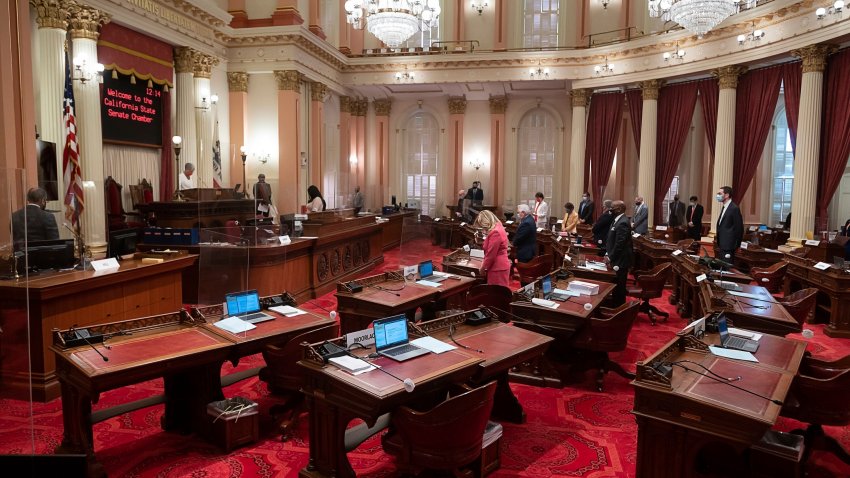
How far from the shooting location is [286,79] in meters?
15.1

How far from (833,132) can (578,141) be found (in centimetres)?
724

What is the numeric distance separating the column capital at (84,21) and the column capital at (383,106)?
474 inches

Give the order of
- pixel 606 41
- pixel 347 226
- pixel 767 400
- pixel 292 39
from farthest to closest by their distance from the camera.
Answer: pixel 606 41 < pixel 292 39 < pixel 347 226 < pixel 767 400

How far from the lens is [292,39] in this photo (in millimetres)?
14898

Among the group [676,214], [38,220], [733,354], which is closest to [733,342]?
[733,354]

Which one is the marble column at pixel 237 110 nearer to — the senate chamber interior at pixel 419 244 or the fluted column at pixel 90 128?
the senate chamber interior at pixel 419 244

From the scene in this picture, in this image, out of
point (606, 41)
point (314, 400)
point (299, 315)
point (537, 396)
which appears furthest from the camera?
point (606, 41)

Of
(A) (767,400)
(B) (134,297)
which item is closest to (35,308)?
(B) (134,297)

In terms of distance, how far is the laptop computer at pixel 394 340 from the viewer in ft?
12.5

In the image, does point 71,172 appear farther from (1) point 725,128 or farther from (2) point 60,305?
(1) point 725,128

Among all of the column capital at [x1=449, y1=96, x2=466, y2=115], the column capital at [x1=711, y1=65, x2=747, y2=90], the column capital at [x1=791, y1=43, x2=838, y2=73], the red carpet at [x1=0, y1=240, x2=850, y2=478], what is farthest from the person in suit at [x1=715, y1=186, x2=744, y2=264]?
the column capital at [x1=449, y1=96, x2=466, y2=115]

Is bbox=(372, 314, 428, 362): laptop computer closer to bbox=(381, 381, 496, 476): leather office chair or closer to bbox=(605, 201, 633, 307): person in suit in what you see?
bbox=(381, 381, 496, 476): leather office chair

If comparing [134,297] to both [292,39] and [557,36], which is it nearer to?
[292,39]

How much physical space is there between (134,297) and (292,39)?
1045cm
